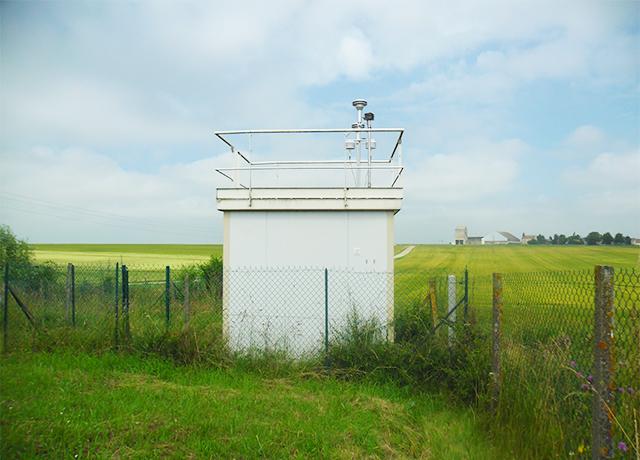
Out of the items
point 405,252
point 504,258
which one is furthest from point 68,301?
point 405,252

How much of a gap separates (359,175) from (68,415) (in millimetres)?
5897

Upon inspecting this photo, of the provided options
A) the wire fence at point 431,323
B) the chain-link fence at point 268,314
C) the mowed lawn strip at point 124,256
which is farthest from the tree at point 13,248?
the chain-link fence at point 268,314

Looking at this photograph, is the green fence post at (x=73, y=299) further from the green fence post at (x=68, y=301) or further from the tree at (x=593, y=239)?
the tree at (x=593, y=239)

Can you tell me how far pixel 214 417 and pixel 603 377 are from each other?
3.80m

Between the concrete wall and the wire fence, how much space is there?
2 cm

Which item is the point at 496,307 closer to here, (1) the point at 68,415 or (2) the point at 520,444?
(2) the point at 520,444

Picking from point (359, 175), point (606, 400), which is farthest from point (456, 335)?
point (359, 175)

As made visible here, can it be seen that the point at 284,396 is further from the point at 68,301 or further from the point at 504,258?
the point at 504,258

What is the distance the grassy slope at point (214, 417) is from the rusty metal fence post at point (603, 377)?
3.55ft

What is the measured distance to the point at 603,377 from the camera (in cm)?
341

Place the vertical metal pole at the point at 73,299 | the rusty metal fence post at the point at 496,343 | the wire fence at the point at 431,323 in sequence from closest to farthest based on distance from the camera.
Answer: the wire fence at the point at 431,323 < the rusty metal fence post at the point at 496,343 < the vertical metal pole at the point at 73,299

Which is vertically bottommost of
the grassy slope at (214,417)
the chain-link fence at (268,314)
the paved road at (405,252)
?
the grassy slope at (214,417)

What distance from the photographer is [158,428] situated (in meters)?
4.79

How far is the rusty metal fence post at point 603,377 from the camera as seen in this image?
3.38 meters
